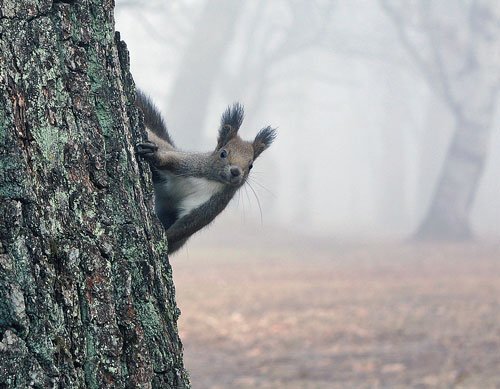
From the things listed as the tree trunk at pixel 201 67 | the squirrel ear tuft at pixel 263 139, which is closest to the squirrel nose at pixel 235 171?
the squirrel ear tuft at pixel 263 139

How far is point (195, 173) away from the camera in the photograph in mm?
4930

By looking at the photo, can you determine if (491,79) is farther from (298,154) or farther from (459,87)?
(298,154)

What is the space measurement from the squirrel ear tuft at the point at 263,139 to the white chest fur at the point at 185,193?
0.44 metres

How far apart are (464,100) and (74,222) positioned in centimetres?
2708

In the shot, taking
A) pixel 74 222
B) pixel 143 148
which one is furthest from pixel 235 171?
pixel 74 222

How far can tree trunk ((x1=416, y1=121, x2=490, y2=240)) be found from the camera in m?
27.4

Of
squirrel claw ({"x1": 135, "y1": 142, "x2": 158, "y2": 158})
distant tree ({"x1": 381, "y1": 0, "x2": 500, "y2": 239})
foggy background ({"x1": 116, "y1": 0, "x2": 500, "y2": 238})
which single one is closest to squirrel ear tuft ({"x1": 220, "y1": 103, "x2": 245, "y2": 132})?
squirrel claw ({"x1": 135, "y1": 142, "x2": 158, "y2": 158})

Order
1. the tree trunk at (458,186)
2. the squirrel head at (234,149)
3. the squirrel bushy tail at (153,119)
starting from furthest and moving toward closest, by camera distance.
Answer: the tree trunk at (458,186), the squirrel head at (234,149), the squirrel bushy tail at (153,119)

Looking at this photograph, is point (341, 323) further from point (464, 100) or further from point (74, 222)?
point (464, 100)

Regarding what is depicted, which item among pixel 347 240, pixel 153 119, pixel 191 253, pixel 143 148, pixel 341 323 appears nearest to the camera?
pixel 143 148

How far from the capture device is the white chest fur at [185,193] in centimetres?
476

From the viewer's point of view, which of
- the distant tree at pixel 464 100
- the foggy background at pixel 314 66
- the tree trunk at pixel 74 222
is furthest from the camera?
the foggy background at pixel 314 66

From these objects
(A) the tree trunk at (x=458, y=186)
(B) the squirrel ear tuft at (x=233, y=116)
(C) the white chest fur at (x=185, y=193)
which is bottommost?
(C) the white chest fur at (x=185, y=193)

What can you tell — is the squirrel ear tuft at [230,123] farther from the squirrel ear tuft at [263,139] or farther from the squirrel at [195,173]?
the squirrel ear tuft at [263,139]
